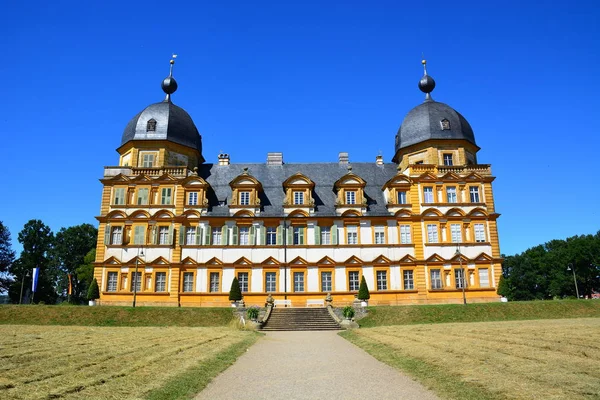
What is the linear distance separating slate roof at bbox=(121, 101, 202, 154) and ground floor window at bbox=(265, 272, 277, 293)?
541 inches

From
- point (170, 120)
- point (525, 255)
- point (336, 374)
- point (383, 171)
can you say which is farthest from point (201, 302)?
point (525, 255)

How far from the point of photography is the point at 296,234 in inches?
1430

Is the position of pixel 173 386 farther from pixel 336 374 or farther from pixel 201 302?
pixel 201 302

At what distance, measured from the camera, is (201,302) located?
115 feet

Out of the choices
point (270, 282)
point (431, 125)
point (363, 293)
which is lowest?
point (363, 293)

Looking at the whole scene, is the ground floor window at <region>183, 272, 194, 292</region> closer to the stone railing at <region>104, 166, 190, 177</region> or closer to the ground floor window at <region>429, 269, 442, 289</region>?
the stone railing at <region>104, 166, 190, 177</region>

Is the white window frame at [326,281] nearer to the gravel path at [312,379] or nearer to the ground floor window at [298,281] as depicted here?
the ground floor window at [298,281]

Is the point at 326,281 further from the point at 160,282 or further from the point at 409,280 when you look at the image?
the point at 160,282

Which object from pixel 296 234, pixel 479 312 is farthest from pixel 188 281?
pixel 479 312

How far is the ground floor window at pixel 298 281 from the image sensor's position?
35.4 metres

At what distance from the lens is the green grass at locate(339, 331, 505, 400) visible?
24.4ft

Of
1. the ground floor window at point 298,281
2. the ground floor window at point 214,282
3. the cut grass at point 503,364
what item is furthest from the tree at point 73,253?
the cut grass at point 503,364

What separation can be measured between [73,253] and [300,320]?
50212mm

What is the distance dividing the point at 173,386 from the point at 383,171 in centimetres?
3516
